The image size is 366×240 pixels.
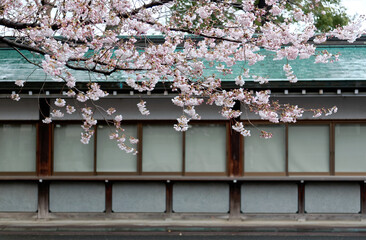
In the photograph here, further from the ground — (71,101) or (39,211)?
(71,101)

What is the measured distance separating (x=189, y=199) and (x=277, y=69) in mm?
3625

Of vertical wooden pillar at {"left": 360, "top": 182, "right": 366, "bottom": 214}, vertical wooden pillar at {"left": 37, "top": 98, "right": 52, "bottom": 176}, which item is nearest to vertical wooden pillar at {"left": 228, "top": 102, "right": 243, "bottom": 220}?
vertical wooden pillar at {"left": 360, "top": 182, "right": 366, "bottom": 214}

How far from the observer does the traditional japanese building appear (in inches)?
410

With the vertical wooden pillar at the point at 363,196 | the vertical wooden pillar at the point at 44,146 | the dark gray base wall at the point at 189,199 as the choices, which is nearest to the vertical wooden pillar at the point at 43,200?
the dark gray base wall at the point at 189,199

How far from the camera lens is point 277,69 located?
11.2 metres

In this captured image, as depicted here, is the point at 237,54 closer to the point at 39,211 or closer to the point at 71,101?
the point at 71,101

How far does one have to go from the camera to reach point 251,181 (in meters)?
10.4

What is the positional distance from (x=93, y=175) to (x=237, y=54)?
193 inches

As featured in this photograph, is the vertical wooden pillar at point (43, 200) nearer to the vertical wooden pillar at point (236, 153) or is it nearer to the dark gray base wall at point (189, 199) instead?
the dark gray base wall at point (189, 199)

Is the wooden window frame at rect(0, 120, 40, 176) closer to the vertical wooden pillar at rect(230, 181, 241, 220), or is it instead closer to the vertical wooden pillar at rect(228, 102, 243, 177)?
the vertical wooden pillar at rect(228, 102, 243, 177)

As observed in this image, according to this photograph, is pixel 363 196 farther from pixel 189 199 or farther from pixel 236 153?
pixel 189 199

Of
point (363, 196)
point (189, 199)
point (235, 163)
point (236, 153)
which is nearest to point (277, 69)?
point (236, 153)

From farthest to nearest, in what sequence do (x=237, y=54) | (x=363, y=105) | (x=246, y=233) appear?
(x=363, y=105) < (x=246, y=233) < (x=237, y=54)

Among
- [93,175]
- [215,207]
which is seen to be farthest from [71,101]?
[215,207]
